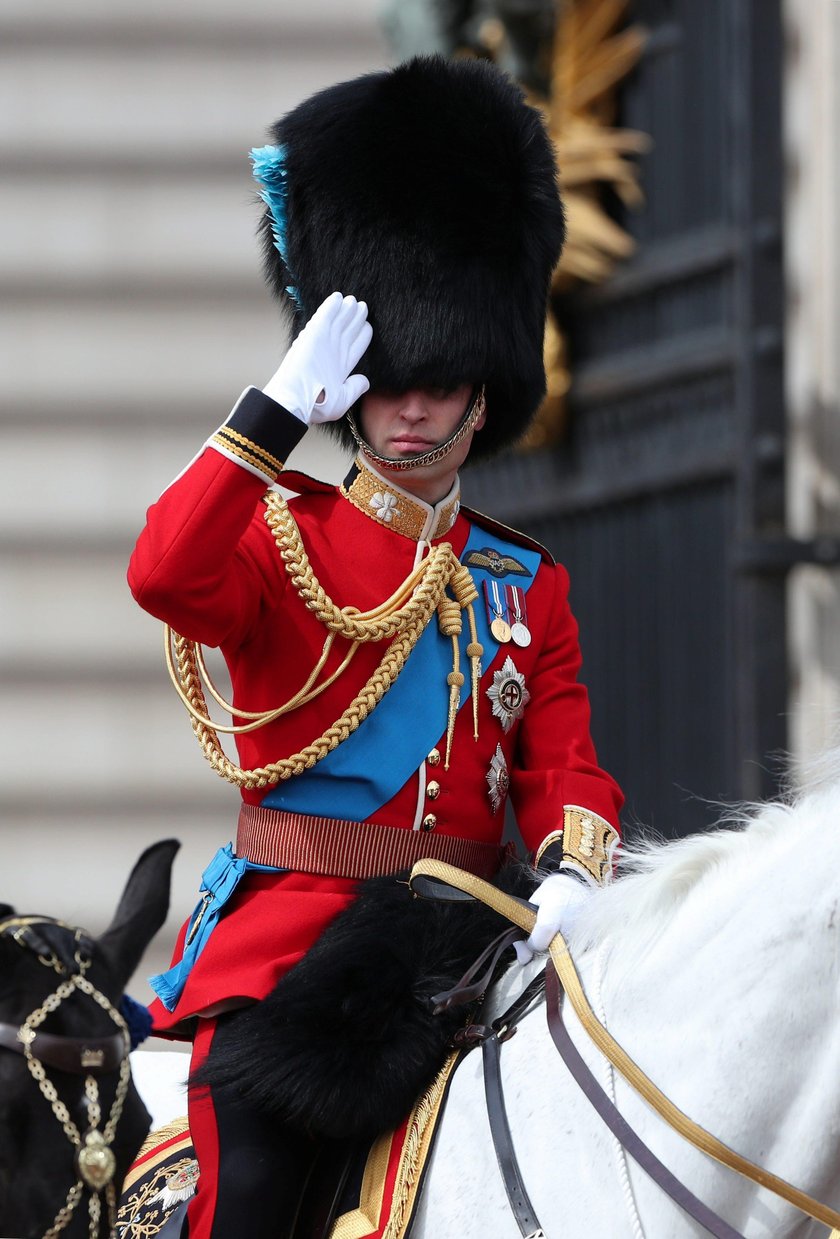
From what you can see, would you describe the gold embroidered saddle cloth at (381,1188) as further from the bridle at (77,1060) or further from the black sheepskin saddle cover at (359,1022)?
the bridle at (77,1060)

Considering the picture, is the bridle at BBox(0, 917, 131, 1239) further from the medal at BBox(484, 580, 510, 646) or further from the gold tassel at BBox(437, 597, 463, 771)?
the medal at BBox(484, 580, 510, 646)

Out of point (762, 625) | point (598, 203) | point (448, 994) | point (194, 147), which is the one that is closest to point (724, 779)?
point (762, 625)

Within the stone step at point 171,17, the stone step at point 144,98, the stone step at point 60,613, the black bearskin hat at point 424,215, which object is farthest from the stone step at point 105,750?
the black bearskin hat at point 424,215

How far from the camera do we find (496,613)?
9.24ft

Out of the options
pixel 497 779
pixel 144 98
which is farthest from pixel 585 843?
pixel 144 98

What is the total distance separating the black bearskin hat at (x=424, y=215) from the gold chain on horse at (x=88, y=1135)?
1117 millimetres

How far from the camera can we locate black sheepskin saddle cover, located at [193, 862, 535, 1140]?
2363 mm

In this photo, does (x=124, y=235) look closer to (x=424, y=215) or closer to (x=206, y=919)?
(x=424, y=215)

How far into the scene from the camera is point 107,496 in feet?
23.6

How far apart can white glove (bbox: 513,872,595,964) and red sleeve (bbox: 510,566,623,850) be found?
223 millimetres

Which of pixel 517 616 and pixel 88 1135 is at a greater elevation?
pixel 517 616

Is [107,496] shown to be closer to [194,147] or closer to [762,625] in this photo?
[194,147]

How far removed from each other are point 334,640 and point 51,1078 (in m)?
0.85

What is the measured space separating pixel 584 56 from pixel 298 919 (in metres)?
4.93
